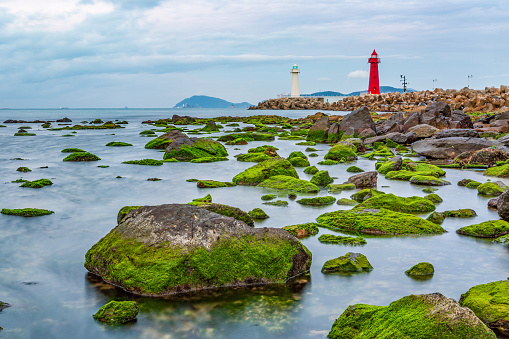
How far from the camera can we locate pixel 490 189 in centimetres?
1492

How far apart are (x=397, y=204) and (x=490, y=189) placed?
4331 millimetres

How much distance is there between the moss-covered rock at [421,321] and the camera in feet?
15.6

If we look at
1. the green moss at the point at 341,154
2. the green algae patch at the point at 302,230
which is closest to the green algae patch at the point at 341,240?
the green algae patch at the point at 302,230

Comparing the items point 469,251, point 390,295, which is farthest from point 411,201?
point 390,295

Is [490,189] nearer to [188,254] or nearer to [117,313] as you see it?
[188,254]

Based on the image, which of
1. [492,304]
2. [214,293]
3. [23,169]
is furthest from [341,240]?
[23,169]

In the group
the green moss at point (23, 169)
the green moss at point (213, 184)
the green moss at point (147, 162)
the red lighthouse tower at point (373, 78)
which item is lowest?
the green moss at point (213, 184)

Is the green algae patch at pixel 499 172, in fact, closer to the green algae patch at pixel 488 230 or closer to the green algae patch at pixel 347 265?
the green algae patch at pixel 488 230

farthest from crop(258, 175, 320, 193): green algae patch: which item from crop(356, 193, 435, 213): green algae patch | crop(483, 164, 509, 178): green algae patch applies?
crop(483, 164, 509, 178): green algae patch

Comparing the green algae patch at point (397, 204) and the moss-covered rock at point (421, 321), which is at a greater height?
the moss-covered rock at point (421, 321)

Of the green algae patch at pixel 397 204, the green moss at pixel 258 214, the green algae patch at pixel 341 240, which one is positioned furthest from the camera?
the green algae patch at pixel 397 204

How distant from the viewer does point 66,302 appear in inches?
282

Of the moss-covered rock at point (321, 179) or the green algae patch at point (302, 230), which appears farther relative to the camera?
the moss-covered rock at point (321, 179)

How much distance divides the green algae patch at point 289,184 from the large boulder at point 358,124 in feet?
57.8
